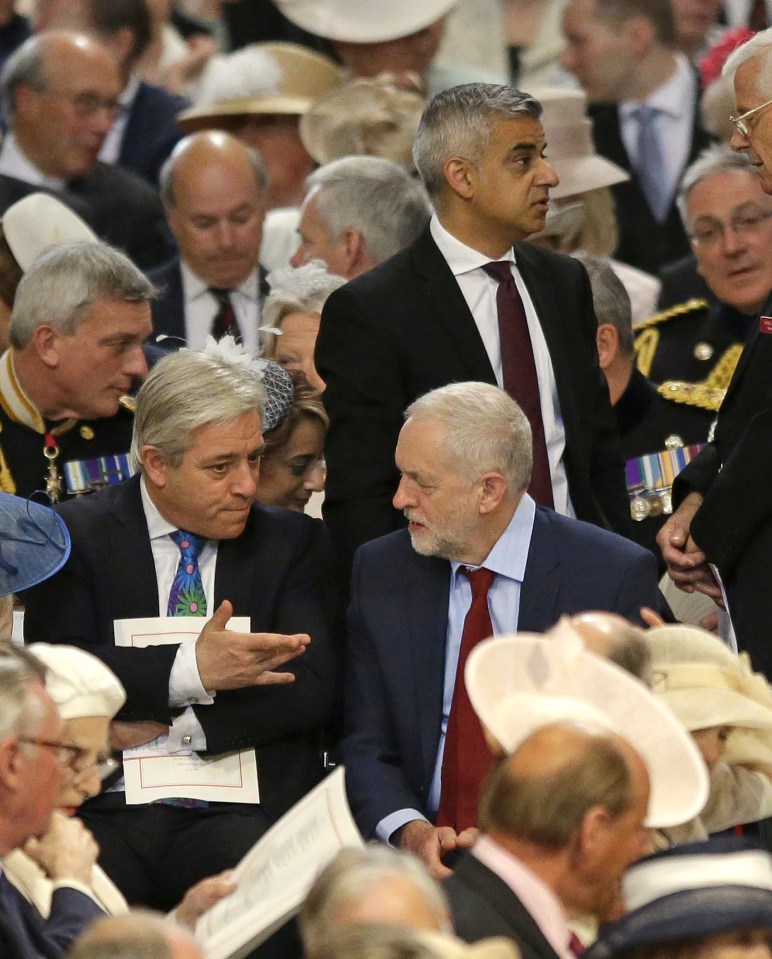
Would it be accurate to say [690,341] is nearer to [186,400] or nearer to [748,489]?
[748,489]

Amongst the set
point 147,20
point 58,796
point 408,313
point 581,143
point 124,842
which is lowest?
point 124,842

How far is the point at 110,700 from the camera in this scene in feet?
12.5

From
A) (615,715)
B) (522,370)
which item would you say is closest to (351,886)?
(615,715)

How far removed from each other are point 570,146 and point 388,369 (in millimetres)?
2041

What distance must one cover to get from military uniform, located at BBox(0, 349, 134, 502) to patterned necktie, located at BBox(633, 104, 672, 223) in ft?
10.5

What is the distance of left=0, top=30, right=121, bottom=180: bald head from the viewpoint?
24.3 ft

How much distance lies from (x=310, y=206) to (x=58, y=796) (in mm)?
2780

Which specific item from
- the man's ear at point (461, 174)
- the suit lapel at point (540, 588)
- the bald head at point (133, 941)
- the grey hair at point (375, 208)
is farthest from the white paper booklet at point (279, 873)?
the grey hair at point (375, 208)

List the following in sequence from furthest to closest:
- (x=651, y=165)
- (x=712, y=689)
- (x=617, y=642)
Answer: (x=651, y=165) → (x=712, y=689) → (x=617, y=642)

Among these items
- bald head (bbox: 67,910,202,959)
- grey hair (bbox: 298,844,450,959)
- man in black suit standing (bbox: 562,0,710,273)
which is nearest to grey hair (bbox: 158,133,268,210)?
man in black suit standing (bbox: 562,0,710,273)

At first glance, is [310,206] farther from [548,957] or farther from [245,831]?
[548,957]

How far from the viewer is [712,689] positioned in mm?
3764

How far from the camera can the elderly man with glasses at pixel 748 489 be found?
4379mm

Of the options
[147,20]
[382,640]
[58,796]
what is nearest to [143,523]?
[382,640]
